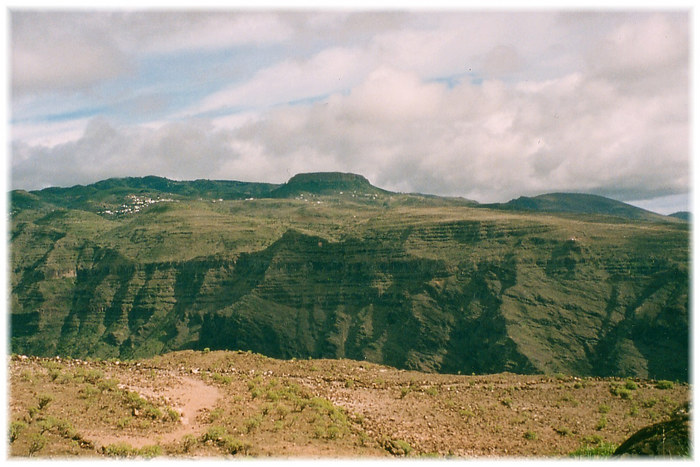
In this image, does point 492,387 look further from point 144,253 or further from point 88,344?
point 144,253

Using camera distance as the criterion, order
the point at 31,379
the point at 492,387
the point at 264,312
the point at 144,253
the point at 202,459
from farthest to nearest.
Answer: the point at 144,253 < the point at 264,312 < the point at 492,387 < the point at 31,379 < the point at 202,459

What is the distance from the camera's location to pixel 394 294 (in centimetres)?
14300

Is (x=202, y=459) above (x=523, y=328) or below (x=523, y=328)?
above

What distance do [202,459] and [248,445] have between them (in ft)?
7.38

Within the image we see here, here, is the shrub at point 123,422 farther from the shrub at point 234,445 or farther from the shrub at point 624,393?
the shrub at point 624,393

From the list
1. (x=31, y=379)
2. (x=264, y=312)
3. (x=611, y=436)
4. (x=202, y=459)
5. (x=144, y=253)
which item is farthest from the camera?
(x=144, y=253)

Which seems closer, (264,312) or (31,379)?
(31,379)

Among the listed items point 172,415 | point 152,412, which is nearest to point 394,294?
point 172,415

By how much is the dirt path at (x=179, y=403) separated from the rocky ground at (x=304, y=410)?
62 millimetres

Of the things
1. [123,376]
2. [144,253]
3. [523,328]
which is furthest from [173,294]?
[123,376]

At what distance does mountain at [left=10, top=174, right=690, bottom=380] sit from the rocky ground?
8428 cm

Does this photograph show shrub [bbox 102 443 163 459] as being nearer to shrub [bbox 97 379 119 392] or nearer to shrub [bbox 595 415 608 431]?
shrub [bbox 97 379 119 392]

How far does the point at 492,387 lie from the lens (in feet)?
93.6

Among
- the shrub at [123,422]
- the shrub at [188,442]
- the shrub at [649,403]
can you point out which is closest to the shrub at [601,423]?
the shrub at [649,403]
